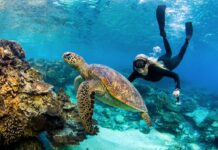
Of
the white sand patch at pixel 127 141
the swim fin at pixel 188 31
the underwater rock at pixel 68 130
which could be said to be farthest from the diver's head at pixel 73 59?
the swim fin at pixel 188 31

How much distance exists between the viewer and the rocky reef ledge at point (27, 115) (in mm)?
3951

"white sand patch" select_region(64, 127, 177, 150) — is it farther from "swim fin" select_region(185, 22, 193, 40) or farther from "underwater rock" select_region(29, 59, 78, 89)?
"underwater rock" select_region(29, 59, 78, 89)

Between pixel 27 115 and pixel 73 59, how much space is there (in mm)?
1480

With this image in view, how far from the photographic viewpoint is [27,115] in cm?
404

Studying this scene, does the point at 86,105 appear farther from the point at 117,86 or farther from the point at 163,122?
the point at 163,122

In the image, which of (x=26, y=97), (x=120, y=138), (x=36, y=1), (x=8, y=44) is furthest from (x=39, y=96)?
(x=36, y=1)

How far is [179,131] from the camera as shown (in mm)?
9094

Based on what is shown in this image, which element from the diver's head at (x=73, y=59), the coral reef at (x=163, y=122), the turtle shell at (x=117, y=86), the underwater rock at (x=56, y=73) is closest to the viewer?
the diver's head at (x=73, y=59)

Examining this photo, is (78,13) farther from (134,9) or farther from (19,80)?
(19,80)

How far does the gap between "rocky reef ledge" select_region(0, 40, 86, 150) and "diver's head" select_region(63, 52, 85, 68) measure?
0.64 m

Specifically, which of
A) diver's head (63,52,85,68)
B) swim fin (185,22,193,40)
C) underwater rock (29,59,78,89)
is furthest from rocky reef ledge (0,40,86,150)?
underwater rock (29,59,78,89)

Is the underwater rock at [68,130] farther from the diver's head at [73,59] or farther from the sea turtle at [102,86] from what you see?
the diver's head at [73,59]

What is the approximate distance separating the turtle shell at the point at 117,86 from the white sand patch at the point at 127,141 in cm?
129

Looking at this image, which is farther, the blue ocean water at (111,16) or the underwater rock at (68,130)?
the blue ocean water at (111,16)
